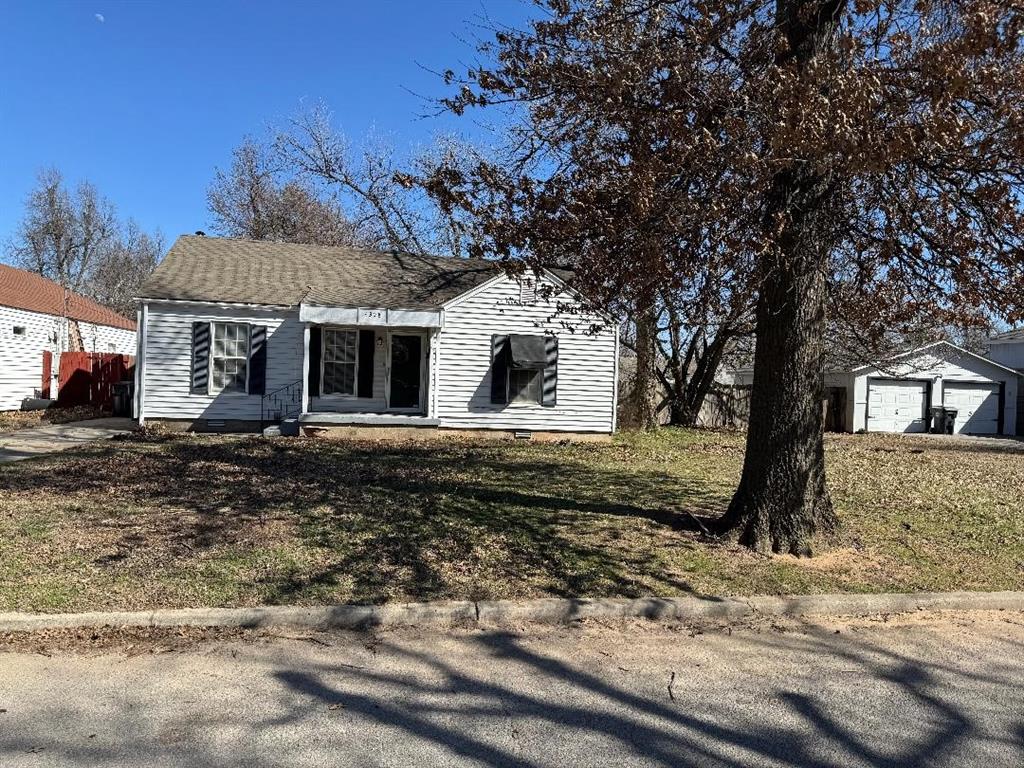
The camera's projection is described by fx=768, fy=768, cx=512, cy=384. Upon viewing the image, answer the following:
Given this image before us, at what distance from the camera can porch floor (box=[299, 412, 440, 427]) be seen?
51.4 ft

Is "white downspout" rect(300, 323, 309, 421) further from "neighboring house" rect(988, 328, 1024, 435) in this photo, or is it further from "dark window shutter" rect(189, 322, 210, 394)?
"neighboring house" rect(988, 328, 1024, 435)

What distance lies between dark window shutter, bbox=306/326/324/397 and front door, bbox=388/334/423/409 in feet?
5.23

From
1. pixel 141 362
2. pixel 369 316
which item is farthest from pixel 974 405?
pixel 141 362

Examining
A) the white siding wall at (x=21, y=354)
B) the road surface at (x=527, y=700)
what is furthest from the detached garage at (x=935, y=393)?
the white siding wall at (x=21, y=354)

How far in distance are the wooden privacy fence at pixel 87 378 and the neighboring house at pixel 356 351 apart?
6336mm

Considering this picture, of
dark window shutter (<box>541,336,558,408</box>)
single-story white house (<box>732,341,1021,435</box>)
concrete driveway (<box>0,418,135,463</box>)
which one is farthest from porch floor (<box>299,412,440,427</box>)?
single-story white house (<box>732,341,1021,435</box>)

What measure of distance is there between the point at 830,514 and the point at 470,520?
349 centimetres

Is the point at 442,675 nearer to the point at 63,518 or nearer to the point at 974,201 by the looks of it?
the point at 63,518

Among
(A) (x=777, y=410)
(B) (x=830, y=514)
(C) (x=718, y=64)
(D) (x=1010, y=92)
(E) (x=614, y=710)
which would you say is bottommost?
(E) (x=614, y=710)

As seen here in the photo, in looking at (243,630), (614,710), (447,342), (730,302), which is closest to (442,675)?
(614,710)

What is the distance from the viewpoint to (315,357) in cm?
1691

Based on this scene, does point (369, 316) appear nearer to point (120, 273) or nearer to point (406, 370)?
point (406, 370)

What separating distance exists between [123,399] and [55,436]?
4841 mm

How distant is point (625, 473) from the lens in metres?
11.6
